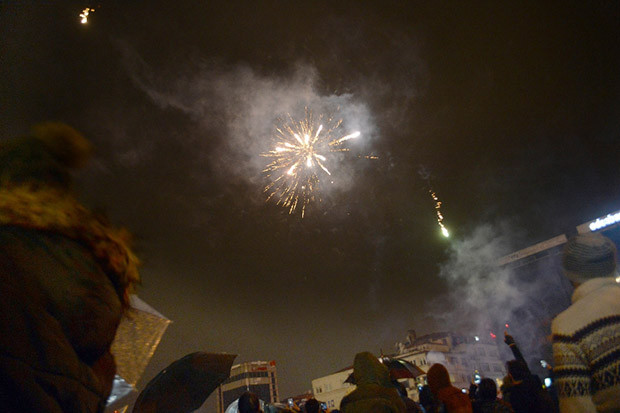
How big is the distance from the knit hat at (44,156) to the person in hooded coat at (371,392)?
3.63 meters

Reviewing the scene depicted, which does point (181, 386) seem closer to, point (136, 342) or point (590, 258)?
point (136, 342)

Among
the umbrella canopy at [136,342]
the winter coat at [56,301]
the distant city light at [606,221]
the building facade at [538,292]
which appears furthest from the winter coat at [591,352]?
the building facade at [538,292]

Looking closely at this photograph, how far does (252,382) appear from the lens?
284ft

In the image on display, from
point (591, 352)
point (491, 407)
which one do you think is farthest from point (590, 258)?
point (491, 407)

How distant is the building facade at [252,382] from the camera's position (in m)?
85.3

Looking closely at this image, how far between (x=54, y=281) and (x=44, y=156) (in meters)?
0.74

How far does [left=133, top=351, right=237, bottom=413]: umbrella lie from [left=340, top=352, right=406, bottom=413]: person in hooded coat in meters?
2.39

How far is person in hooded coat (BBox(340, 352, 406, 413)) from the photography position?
351 cm

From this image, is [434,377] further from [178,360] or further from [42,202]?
[42,202]

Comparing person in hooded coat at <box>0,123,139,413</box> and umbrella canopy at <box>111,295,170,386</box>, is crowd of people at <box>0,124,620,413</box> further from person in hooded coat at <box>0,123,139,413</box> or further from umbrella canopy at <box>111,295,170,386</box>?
umbrella canopy at <box>111,295,170,386</box>

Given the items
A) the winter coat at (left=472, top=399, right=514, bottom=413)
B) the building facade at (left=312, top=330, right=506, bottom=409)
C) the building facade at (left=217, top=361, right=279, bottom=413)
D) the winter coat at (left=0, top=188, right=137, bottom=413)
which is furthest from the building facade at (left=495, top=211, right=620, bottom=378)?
the building facade at (left=217, top=361, right=279, bottom=413)

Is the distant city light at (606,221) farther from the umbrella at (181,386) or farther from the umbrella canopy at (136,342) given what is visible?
the umbrella canopy at (136,342)

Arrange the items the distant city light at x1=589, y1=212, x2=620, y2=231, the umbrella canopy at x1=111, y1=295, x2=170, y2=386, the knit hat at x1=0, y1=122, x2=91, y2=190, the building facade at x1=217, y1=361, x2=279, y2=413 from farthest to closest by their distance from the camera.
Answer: the building facade at x1=217, y1=361, x2=279, y2=413 < the distant city light at x1=589, y1=212, x2=620, y2=231 < the umbrella canopy at x1=111, y1=295, x2=170, y2=386 < the knit hat at x1=0, y1=122, x2=91, y2=190

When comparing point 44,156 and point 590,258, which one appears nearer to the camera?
point 44,156
